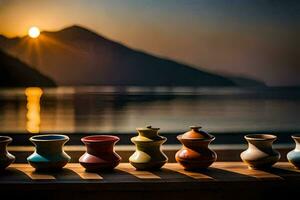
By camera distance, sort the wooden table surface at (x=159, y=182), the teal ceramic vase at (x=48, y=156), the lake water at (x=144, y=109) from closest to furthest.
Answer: the wooden table surface at (x=159, y=182) < the teal ceramic vase at (x=48, y=156) < the lake water at (x=144, y=109)

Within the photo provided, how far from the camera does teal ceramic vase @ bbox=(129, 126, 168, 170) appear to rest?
61.8 inches

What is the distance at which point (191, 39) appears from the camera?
1.96 metres

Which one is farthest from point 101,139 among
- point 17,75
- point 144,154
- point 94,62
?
point 17,75

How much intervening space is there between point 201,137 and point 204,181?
24 centimetres

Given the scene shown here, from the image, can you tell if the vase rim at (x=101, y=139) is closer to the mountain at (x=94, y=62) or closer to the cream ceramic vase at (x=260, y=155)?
the mountain at (x=94, y=62)

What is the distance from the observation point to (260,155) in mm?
1572

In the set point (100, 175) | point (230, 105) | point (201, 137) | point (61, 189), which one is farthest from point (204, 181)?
point (230, 105)

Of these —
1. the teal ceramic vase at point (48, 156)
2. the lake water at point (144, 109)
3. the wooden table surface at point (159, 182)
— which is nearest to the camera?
the wooden table surface at point (159, 182)

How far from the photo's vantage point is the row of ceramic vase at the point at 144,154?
1538mm

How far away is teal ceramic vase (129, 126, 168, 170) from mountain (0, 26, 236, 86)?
404 mm

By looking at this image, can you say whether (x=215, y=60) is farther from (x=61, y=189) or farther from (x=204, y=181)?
(x=61, y=189)

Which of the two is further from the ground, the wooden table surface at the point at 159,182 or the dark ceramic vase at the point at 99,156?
the dark ceramic vase at the point at 99,156

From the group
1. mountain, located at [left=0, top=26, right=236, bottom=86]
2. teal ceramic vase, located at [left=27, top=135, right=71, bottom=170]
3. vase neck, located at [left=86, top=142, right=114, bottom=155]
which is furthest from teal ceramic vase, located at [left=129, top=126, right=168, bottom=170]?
mountain, located at [left=0, top=26, right=236, bottom=86]

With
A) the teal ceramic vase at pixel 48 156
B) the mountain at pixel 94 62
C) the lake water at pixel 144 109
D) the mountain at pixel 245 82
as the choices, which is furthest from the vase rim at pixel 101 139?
the mountain at pixel 245 82
